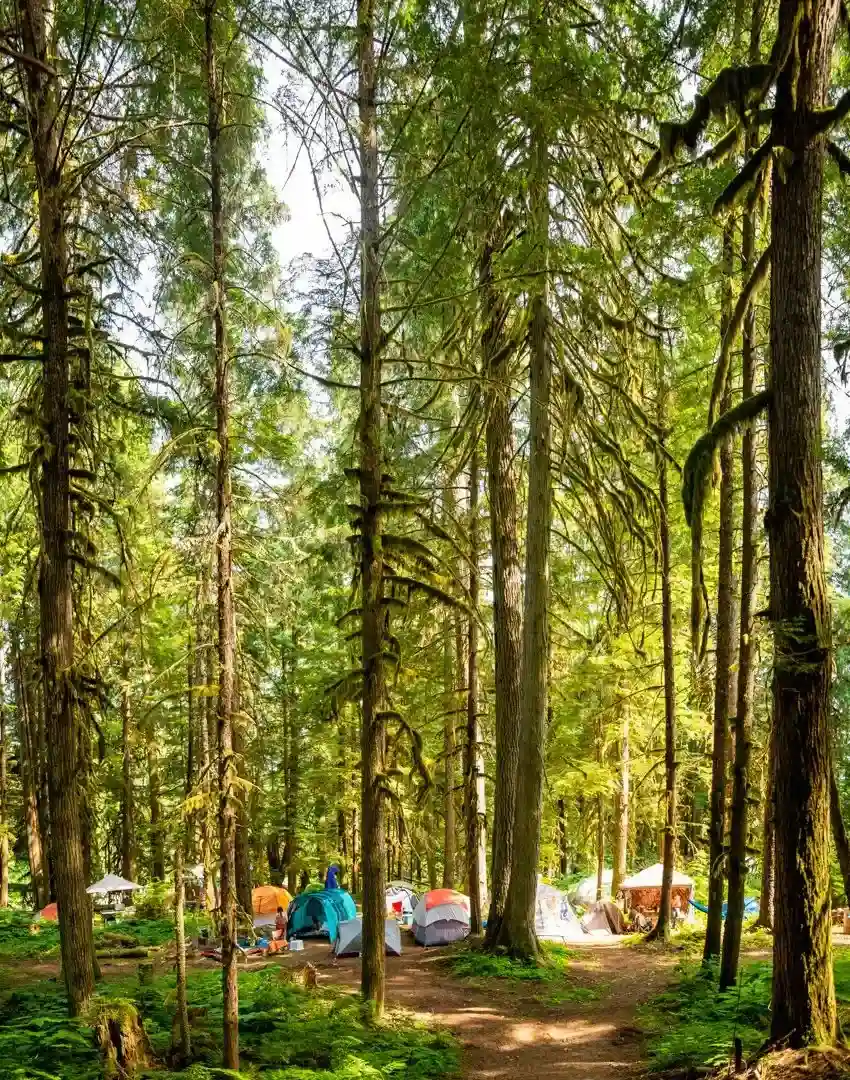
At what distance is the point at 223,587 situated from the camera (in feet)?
24.2

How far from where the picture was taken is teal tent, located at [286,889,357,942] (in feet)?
54.4

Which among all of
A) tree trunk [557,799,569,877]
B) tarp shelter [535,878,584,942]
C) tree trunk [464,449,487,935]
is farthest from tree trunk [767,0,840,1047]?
tree trunk [557,799,569,877]

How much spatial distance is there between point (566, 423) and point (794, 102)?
189 inches

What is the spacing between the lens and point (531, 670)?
11.6 m

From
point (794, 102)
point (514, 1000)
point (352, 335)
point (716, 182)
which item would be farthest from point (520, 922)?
A: point (794, 102)

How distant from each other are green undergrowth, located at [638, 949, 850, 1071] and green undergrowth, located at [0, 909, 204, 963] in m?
9.22

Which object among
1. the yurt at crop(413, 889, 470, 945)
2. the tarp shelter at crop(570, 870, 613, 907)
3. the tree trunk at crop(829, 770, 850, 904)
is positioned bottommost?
the tarp shelter at crop(570, 870, 613, 907)

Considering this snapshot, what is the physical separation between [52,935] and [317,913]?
4.74m

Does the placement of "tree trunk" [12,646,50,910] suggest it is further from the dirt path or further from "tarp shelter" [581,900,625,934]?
"tarp shelter" [581,900,625,934]

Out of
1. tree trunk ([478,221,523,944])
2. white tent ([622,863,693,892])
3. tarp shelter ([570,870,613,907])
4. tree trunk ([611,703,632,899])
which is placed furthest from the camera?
tarp shelter ([570,870,613,907])

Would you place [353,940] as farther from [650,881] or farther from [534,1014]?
[650,881]

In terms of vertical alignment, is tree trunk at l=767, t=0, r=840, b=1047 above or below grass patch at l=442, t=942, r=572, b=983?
above

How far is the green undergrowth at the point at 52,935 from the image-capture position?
14133 mm

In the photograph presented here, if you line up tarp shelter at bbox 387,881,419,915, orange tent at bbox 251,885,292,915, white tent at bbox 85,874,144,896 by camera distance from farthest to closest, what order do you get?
orange tent at bbox 251,885,292,915
tarp shelter at bbox 387,881,419,915
white tent at bbox 85,874,144,896
